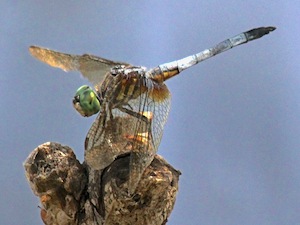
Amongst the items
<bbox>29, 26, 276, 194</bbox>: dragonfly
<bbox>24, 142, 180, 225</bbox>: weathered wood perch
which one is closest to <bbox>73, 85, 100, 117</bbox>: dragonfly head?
<bbox>29, 26, 276, 194</bbox>: dragonfly

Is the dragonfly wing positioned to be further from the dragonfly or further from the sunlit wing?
the sunlit wing

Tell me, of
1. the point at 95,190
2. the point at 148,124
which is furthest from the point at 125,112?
the point at 95,190

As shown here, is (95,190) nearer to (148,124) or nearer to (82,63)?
(148,124)

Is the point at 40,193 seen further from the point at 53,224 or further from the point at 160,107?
the point at 160,107

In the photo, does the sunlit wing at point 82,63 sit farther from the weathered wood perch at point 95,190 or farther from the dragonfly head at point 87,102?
the weathered wood perch at point 95,190

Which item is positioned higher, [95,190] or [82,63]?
[82,63]

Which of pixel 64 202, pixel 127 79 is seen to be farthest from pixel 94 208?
pixel 127 79
